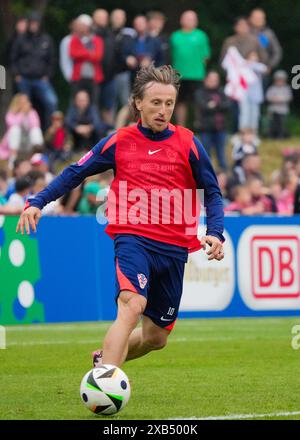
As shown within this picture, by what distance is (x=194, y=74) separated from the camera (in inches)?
904

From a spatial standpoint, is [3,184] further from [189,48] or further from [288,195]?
[189,48]

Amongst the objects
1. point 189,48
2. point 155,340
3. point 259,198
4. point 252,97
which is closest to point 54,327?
point 259,198

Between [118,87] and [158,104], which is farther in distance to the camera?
[118,87]

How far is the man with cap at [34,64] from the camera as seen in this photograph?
2188cm

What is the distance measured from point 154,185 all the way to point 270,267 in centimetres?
832

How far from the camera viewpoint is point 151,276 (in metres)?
8.75

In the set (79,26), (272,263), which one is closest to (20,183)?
(272,263)

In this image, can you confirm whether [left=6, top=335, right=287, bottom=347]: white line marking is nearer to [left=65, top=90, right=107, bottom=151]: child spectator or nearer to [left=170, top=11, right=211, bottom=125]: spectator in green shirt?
[left=65, top=90, right=107, bottom=151]: child spectator

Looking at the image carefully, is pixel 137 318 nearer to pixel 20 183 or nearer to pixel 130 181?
pixel 130 181

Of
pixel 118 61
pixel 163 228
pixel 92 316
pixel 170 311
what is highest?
pixel 118 61

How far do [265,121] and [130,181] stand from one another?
23.7 meters

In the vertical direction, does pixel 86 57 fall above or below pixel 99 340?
above
